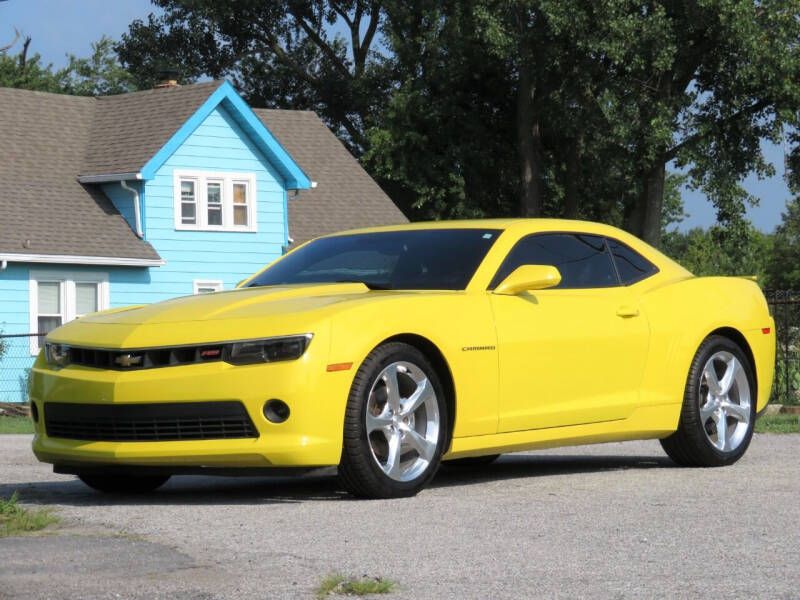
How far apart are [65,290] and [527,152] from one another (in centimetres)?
1714

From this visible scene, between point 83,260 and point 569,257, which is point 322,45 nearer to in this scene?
point 83,260

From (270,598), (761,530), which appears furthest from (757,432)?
(270,598)

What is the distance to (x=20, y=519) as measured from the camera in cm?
715

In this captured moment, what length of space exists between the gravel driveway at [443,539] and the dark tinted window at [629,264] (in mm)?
1284

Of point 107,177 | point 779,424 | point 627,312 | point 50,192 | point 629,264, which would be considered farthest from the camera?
point 107,177

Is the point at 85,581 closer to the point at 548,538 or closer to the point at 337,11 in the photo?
the point at 548,538

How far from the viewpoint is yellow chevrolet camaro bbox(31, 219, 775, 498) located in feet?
25.1

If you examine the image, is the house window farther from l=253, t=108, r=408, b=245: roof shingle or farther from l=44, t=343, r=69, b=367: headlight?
l=44, t=343, r=69, b=367: headlight

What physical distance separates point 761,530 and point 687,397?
9.60ft

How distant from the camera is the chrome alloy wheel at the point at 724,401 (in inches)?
388

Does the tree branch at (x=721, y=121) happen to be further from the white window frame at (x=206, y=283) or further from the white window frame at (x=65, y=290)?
the white window frame at (x=65, y=290)

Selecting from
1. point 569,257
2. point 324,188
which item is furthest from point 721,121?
point 569,257

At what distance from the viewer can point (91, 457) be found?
803cm

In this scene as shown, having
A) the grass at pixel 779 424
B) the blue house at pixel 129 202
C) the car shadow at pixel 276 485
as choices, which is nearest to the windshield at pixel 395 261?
the car shadow at pixel 276 485
